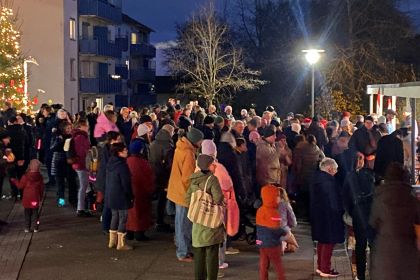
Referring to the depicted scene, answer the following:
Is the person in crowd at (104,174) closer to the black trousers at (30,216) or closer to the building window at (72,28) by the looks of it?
the black trousers at (30,216)

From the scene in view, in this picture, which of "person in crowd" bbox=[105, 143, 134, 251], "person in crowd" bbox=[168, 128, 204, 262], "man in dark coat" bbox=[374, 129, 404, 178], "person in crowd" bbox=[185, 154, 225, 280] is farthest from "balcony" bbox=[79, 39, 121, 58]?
"person in crowd" bbox=[185, 154, 225, 280]

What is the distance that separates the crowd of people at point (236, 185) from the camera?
24.4 feet

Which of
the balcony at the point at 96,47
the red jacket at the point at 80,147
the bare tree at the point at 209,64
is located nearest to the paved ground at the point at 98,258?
the red jacket at the point at 80,147

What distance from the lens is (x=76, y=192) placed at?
50.7 feet

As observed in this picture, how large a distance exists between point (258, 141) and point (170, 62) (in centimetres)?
3623


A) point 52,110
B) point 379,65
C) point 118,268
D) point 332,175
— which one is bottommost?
point 118,268

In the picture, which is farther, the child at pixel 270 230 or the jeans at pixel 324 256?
the jeans at pixel 324 256

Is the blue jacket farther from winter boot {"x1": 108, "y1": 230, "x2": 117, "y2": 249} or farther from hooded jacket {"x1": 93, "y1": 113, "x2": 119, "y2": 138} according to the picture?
hooded jacket {"x1": 93, "y1": 113, "x2": 119, "y2": 138}

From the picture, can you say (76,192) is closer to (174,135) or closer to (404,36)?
(174,135)

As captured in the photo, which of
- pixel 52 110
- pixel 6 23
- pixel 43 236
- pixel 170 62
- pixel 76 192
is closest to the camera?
pixel 43 236

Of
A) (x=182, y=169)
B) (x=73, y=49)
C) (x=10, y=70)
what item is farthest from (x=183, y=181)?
(x=73, y=49)

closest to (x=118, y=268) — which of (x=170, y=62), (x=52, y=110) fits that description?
(x=52, y=110)

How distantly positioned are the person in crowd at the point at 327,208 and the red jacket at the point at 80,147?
5.73m

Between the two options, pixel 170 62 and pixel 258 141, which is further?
pixel 170 62
